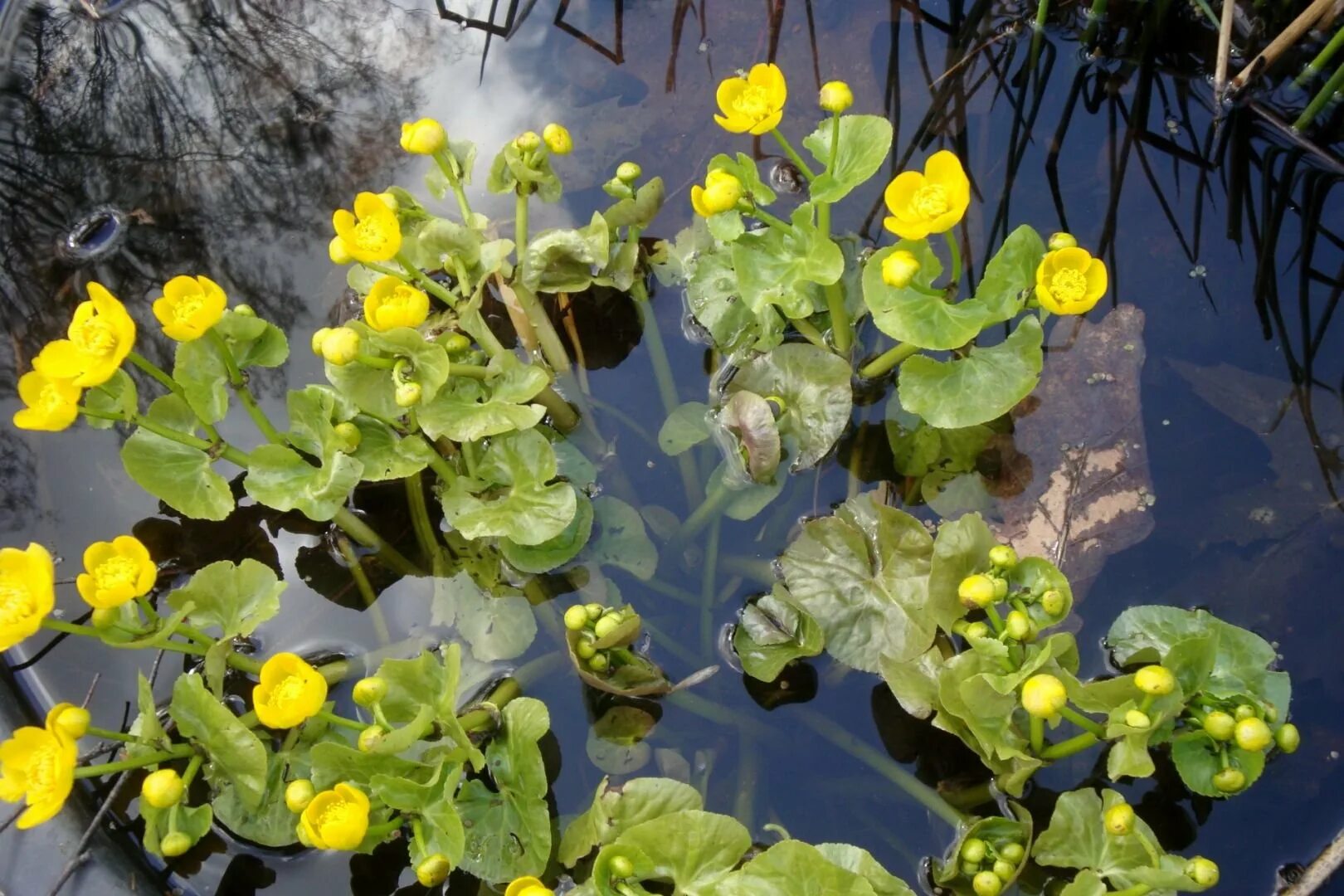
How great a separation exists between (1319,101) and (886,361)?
1.28 m

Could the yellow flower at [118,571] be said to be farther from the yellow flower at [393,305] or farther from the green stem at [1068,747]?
the green stem at [1068,747]

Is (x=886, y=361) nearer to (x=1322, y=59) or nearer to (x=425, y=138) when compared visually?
(x=425, y=138)

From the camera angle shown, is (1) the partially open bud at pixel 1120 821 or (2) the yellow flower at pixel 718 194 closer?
(1) the partially open bud at pixel 1120 821

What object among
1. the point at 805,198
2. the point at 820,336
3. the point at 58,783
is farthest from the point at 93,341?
the point at 805,198

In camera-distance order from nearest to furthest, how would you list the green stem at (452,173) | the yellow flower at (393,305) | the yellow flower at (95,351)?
1. the yellow flower at (95,351)
2. the yellow flower at (393,305)
3. the green stem at (452,173)

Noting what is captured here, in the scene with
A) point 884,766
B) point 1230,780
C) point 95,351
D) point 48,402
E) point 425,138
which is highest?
point 425,138

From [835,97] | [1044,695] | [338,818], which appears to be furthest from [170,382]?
[1044,695]

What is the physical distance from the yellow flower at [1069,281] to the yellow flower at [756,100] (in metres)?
0.53

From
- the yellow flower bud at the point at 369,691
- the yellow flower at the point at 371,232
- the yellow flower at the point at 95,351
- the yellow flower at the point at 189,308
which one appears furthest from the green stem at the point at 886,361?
the yellow flower at the point at 95,351

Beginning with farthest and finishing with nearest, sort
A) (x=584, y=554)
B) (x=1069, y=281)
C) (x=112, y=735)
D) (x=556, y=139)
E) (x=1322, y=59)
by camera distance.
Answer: (x=1322, y=59) → (x=584, y=554) → (x=556, y=139) → (x=1069, y=281) → (x=112, y=735)

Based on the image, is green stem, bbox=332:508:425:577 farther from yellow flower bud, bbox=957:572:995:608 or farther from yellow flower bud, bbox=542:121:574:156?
yellow flower bud, bbox=957:572:995:608

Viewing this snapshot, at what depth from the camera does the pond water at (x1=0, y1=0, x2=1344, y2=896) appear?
76.4 inches

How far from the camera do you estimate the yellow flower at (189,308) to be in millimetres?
1694

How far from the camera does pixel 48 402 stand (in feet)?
5.67
